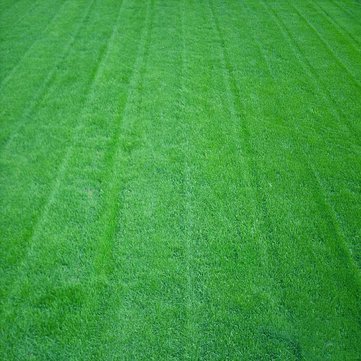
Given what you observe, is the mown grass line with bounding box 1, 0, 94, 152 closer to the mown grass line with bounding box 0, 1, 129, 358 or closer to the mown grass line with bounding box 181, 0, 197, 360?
the mown grass line with bounding box 0, 1, 129, 358

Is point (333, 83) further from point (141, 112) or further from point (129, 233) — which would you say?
point (129, 233)

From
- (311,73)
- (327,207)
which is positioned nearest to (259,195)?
(327,207)

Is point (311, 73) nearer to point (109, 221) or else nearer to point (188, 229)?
point (188, 229)

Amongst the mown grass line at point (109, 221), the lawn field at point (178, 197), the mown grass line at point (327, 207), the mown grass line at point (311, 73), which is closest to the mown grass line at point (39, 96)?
the lawn field at point (178, 197)

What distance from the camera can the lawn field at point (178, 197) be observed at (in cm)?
243

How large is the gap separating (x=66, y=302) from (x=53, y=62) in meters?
4.04

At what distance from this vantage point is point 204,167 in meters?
3.64

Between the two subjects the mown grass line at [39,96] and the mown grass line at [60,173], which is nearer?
the mown grass line at [60,173]

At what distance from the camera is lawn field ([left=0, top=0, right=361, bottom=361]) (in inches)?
95.7

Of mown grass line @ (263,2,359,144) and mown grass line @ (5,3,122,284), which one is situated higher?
mown grass line @ (263,2,359,144)

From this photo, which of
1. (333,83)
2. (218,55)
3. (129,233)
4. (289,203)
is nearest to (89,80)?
(218,55)

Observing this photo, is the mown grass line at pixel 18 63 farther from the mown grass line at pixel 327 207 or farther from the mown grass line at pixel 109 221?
the mown grass line at pixel 327 207

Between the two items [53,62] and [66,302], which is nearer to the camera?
[66,302]

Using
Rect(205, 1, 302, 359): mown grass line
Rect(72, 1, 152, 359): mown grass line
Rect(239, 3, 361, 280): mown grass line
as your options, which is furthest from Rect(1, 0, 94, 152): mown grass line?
Rect(239, 3, 361, 280): mown grass line
